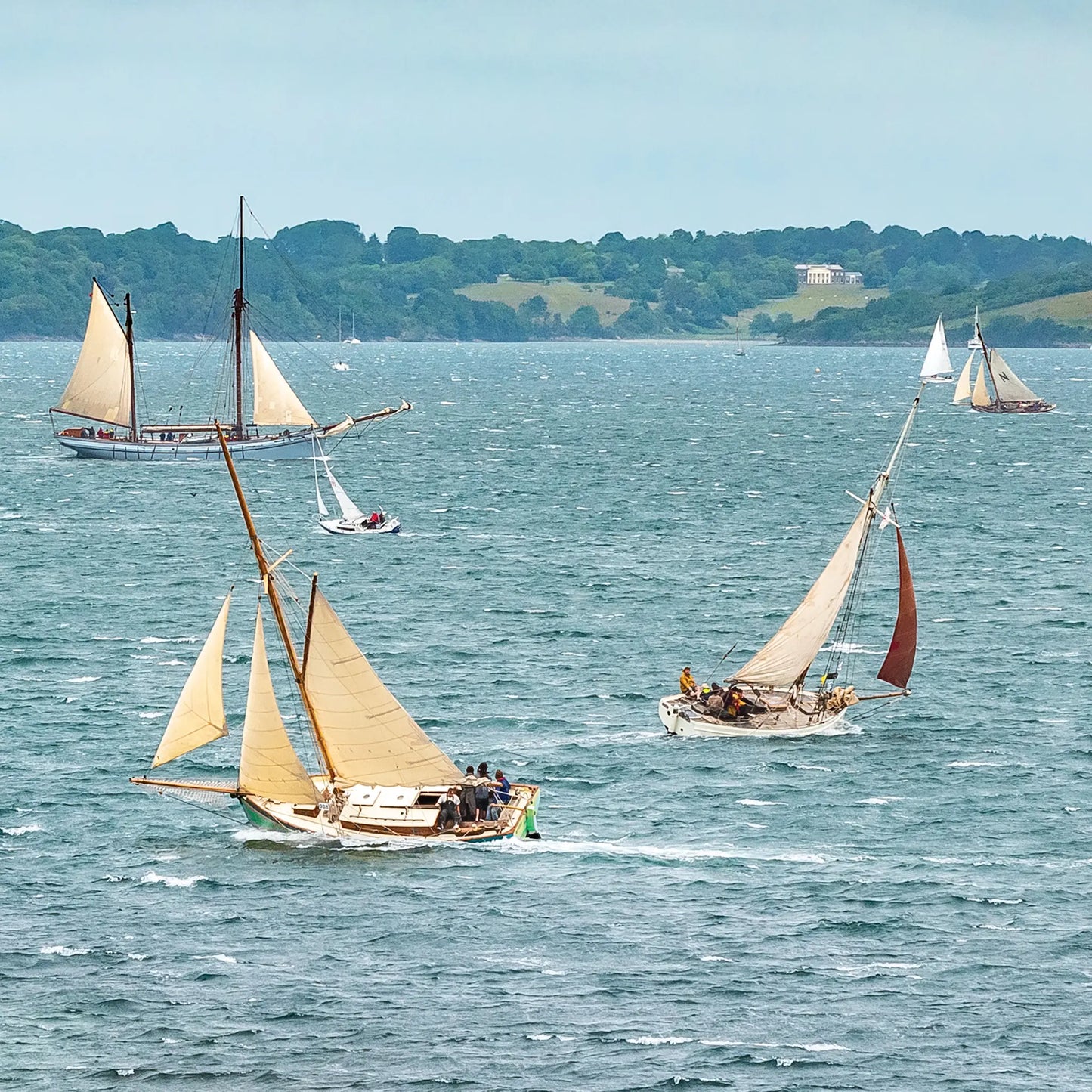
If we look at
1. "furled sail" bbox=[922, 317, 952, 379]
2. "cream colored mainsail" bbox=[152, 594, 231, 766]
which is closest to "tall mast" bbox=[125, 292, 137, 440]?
"furled sail" bbox=[922, 317, 952, 379]

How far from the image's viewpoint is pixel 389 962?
173ft

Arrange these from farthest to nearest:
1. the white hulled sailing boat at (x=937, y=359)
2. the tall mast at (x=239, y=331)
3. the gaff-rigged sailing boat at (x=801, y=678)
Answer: the tall mast at (x=239, y=331) < the white hulled sailing boat at (x=937, y=359) < the gaff-rigged sailing boat at (x=801, y=678)

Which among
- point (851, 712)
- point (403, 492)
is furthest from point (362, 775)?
point (403, 492)

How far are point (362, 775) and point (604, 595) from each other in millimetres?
42912

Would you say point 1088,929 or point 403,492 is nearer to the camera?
point 1088,929

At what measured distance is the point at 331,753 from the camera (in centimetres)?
6306

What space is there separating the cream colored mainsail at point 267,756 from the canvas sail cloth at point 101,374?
11158 centimetres

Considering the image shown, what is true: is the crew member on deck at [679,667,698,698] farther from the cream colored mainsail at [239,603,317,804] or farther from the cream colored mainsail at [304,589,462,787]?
the cream colored mainsail at [239,603,317,804]

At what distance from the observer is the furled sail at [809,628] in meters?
77.0

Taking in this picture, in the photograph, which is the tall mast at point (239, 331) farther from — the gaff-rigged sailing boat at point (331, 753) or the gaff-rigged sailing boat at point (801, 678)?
the gaff-rigged sailing boat at point (331, 753)

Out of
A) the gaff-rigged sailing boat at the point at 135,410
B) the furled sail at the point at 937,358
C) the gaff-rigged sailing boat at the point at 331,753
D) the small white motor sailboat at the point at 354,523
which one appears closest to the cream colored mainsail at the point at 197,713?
the gaff-rigged sailing boat at the point at 331,753

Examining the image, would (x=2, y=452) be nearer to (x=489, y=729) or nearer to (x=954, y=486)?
(x=954, y=486)

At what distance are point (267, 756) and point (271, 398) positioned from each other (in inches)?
4406

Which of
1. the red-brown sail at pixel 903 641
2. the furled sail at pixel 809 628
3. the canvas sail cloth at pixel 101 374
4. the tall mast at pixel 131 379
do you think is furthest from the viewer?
the tall mast at pixel 131 379
